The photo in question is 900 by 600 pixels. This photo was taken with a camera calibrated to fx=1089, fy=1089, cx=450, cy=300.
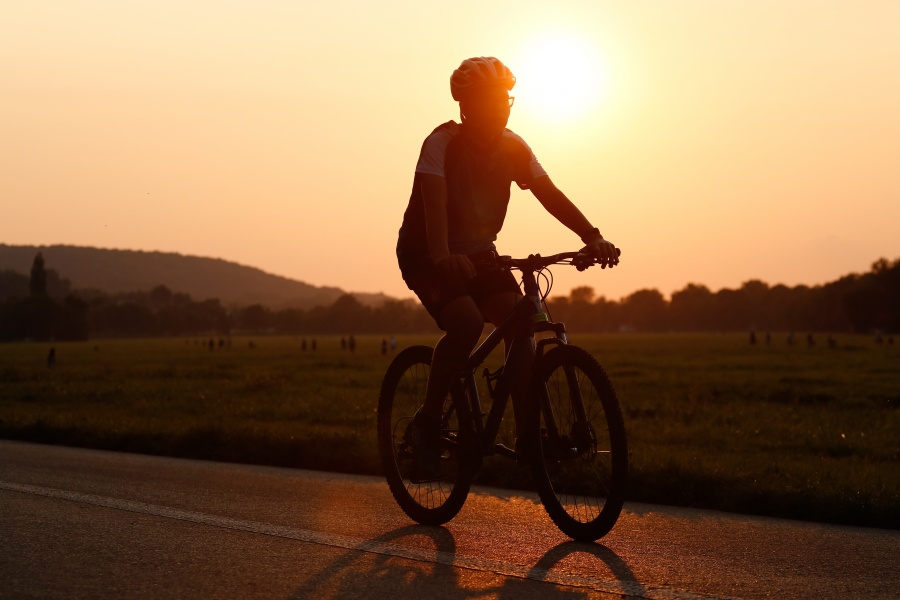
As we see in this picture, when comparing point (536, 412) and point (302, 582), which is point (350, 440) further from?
point (302, 582)

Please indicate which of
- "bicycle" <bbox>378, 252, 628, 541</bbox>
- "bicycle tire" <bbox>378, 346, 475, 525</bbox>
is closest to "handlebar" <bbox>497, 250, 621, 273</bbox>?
"bicycle" <bbox>378, 252, 628, 541</bbox>

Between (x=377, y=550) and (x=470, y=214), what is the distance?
70.6 inches

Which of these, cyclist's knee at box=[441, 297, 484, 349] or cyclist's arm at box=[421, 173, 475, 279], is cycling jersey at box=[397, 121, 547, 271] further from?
cyclist's knee at box=[441, 297, 484, 349]

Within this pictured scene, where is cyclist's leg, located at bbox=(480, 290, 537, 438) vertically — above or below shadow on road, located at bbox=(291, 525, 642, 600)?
above

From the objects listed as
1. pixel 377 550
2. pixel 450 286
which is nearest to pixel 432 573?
pixel 377 550

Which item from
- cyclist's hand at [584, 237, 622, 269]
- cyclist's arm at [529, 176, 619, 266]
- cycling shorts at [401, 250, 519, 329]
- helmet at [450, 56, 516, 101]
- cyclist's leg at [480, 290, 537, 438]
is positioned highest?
helmet at [450, 56, 516, 101]

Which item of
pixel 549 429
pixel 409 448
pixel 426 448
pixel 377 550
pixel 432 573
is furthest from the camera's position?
pixel 409 448

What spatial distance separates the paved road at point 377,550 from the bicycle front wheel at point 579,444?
0.52 feet

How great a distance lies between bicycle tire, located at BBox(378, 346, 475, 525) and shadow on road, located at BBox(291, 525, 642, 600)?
20.8 inches

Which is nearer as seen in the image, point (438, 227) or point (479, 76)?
point (438, 227)

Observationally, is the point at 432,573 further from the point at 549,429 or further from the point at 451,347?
the point at 451,347

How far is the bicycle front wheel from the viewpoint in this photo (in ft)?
16.7

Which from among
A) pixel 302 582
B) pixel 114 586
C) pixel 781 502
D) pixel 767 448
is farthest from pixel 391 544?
pixel 767 448

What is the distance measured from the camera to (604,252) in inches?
213
